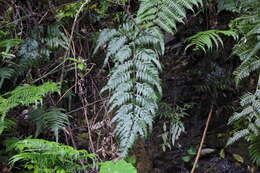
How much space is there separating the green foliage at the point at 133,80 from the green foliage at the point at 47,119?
42cm

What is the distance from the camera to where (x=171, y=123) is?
2055 millimetres

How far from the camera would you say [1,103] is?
1591 mm

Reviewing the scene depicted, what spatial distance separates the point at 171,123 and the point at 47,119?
879 millimetres

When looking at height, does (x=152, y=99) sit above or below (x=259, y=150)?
above

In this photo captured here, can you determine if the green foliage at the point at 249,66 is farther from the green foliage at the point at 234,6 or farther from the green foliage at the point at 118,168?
the green foliage at the point at 118,168

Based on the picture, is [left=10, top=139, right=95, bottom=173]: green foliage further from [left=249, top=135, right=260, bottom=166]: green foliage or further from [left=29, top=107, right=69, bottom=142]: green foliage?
[left=249, top=135, right=260, bottom=166]: green foliage

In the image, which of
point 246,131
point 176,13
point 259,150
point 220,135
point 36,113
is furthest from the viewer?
point 220,135

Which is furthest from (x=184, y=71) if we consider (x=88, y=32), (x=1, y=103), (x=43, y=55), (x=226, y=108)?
(x=1, y=103)

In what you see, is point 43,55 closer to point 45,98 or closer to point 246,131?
point 45,98

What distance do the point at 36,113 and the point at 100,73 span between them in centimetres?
59

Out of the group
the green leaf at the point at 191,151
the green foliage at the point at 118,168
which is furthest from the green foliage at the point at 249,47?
the green foliage at the point at 118,168

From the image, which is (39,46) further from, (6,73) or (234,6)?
(234,6)

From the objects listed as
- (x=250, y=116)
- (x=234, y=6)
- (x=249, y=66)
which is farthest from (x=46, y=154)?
(x=234, y=6)

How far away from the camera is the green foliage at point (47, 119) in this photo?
1.85m
